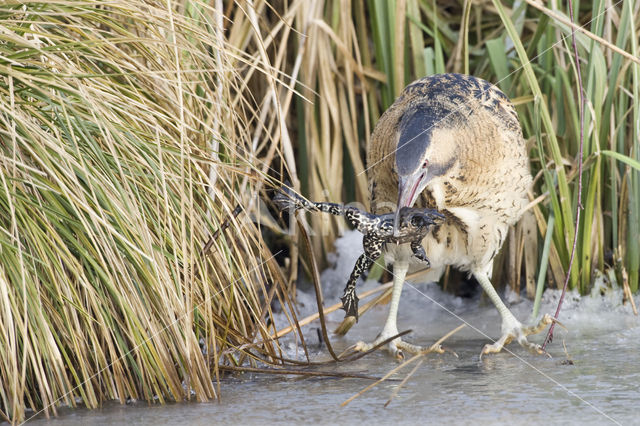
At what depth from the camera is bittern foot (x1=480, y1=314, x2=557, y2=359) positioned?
365cm

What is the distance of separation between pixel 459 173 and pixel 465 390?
1202 millimetres

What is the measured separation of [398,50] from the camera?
4.89 metres

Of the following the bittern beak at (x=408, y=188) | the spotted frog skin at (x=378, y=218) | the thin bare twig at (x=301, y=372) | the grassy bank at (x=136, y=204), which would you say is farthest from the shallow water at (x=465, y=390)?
the bittern beak at (x=408, y=188)

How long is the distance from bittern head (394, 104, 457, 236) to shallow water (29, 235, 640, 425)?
70 cm

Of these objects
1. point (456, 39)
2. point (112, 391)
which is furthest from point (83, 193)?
point (456, 39)

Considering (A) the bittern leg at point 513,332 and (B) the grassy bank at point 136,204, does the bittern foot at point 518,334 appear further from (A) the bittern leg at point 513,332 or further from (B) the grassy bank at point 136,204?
(B) the grassy bank at point 136,204

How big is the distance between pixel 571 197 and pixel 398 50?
1.27 meters

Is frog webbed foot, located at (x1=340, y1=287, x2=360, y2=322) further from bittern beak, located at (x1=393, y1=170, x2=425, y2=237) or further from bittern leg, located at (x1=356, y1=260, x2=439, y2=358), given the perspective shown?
bittern beak, located at (x1=393, y1=170, x2=425, y2=237)

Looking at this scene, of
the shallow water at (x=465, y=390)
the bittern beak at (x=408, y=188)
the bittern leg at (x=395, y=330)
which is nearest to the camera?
the shallow water at (x=465, y=390)

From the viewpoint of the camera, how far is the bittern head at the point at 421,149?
3508 millimetres

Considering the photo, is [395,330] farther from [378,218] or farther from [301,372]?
[301,372]

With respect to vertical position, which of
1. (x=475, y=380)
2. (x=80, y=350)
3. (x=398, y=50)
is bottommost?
(x=475, y=380)

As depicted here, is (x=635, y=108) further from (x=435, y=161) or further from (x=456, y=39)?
(x=456, y=39)

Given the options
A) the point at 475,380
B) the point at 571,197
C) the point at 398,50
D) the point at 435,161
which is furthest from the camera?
the point at 398,50
